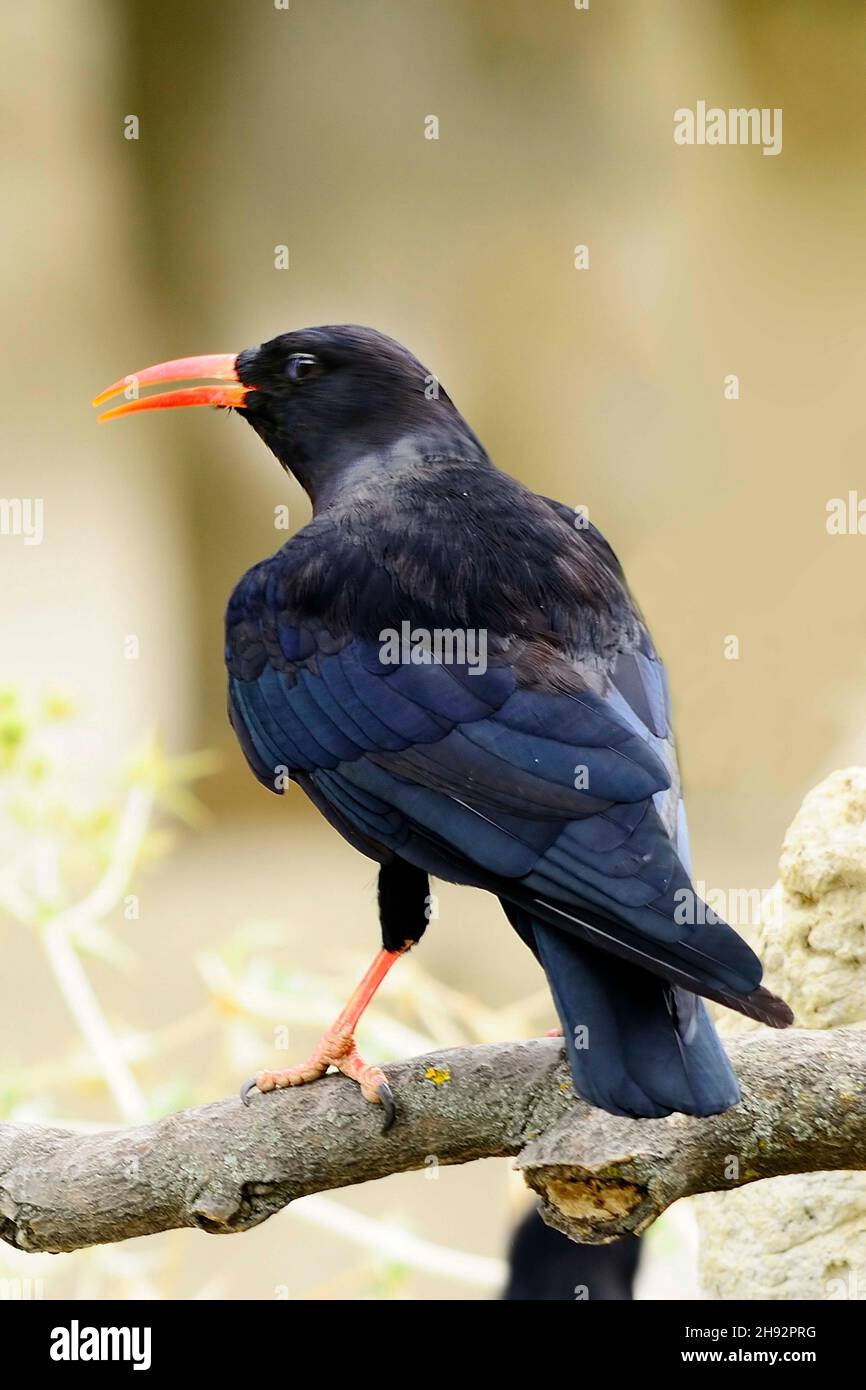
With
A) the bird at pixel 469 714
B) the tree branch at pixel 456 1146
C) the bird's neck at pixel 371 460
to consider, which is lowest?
the tree branch at pixel 456 1146

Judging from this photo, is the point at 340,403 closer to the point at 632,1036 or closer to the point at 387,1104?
the point at 387,1104

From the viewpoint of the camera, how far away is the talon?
177 cm

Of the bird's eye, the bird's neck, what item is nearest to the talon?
the bird's neck

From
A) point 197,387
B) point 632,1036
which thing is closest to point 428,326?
point 197,387

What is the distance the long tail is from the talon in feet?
1.05

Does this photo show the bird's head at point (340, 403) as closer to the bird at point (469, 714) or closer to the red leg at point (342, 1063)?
the bird at point (469, 714)

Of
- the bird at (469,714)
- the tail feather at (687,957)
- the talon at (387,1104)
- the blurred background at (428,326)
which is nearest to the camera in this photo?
the tail feather at (687,957)

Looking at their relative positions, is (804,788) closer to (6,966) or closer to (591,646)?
(6,966)

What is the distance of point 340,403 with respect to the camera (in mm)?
2193

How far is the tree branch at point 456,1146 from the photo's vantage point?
1627 millimetres

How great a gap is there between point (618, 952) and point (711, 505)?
355cm

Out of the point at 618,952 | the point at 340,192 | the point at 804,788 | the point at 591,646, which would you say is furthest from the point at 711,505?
the point at 618,952

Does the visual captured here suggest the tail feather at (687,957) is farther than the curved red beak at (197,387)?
No

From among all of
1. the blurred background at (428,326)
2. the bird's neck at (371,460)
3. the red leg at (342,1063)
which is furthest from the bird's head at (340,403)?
the blurred background at (428,326)
